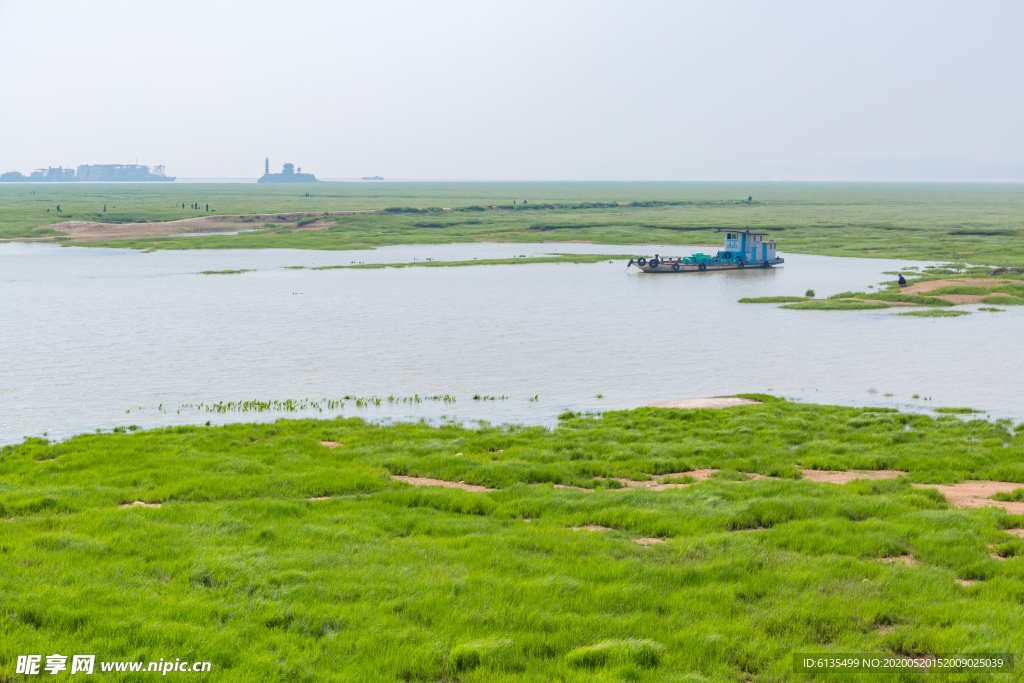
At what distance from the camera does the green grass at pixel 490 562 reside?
8383mm

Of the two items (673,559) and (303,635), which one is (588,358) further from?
(303,635)

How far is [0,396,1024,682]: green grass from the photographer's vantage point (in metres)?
8.38

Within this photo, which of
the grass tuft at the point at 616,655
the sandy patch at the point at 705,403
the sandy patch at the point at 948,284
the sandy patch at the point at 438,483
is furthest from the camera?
the sandy patch at the point at 948,284

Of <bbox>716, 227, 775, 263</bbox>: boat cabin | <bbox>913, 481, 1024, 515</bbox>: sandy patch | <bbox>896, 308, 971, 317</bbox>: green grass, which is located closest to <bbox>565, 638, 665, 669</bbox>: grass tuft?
<bbox>913, 481, 1024, 515</bbox>: sandy patch

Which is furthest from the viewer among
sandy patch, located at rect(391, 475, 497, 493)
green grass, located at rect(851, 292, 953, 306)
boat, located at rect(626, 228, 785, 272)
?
boat, located at rect(626, 228, 785, 272)

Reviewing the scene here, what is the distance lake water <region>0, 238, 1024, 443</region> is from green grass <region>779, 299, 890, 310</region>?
164 cm

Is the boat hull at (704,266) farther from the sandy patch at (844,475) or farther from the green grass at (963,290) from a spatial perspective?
the sandy patch at (844,475)

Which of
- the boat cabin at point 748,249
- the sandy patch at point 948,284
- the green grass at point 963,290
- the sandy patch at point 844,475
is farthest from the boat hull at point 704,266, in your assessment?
the sandy patch at point 844,475

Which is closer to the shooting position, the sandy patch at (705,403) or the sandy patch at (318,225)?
the sandy patch at (705,403)

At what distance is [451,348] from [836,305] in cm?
2452

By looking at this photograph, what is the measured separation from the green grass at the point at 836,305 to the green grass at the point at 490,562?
95.0 feet

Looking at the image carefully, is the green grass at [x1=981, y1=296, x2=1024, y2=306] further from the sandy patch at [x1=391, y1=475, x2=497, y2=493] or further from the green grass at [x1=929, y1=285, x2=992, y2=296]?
the sandy patch at [x1=391, y1=475, x2=497, y2=493]

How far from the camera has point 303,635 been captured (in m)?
8.77

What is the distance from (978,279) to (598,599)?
55.2m
